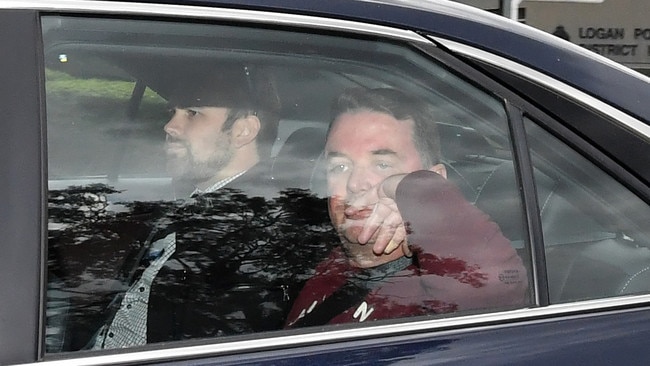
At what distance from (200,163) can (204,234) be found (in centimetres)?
18

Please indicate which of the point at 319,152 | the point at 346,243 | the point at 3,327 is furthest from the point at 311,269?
the point at 3,327

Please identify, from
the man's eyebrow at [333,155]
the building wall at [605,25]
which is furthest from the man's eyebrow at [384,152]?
the building wall at [605,25]

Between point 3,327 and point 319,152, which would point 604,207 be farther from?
point 3,327

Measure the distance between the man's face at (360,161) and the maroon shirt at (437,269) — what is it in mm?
52

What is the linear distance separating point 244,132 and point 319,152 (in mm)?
153

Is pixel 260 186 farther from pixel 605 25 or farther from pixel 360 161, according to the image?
pixel 605 25

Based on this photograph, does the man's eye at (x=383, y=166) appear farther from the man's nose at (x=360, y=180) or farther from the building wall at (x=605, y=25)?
the building wall at (x=605, y=25)

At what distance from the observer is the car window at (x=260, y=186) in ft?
5.31

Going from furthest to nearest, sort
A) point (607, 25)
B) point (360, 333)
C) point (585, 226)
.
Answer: point (607, 25) → point (585, 226) → point (360, 333)

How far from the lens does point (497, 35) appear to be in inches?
71.3

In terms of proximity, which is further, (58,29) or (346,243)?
(346,243)

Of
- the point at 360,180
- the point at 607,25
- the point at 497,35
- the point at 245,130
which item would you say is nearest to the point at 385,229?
the point at 360,180

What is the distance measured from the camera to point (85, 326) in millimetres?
1566

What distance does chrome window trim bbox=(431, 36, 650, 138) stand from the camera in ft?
5.82
